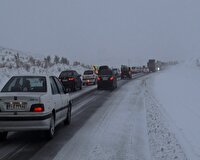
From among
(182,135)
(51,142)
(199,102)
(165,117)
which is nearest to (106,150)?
(51,142)

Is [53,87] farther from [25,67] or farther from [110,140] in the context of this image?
[25,67]

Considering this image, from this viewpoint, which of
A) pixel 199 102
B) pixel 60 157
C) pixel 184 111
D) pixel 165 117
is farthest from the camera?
pixel 199 102

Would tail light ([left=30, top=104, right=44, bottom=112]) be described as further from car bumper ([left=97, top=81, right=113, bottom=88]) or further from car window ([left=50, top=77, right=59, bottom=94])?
car bumper ([left=97, top=81, right=113, bottom=88])

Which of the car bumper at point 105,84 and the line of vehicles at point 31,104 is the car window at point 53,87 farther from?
the car bumper at point 105,84

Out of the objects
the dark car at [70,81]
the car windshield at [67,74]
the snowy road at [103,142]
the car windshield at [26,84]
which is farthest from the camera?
the car windshield at [67,74]

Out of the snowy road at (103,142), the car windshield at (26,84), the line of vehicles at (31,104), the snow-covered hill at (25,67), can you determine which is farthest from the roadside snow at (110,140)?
the snow-covered hill at (25,67)

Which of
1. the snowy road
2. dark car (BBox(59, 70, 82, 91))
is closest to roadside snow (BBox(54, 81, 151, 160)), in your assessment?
the snowy road

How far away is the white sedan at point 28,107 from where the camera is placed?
9.27 metres

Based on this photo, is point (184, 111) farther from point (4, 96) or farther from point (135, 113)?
point (4, 96)

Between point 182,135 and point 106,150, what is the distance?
2539mm

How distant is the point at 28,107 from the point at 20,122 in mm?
405

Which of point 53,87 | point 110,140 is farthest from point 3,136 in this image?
point 110,140

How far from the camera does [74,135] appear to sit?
10766mm

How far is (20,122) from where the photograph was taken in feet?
30.3
